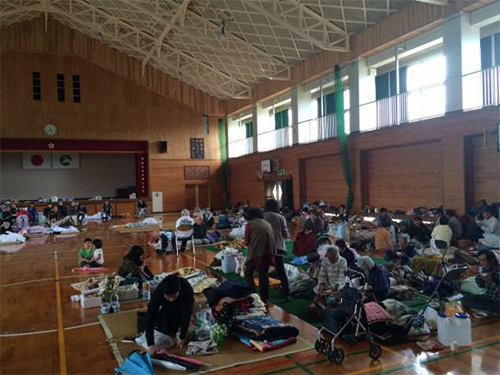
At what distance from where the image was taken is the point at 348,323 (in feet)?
14.6

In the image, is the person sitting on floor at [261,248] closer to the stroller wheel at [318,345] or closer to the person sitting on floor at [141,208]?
the stroller wheel at [318,345]

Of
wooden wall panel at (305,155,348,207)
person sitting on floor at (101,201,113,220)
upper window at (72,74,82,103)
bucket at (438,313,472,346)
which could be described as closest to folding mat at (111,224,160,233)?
person sitting on floor at (101,201,113,220)

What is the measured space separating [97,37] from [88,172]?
27.6 ft

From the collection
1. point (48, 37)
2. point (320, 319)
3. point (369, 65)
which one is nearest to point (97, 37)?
point (48, 37)

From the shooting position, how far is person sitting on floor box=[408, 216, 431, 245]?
1027 centimetres

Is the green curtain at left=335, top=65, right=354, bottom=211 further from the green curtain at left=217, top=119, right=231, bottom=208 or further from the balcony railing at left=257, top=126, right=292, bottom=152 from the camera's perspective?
the green curtain at left=217, top=119, right=231, bottom=208

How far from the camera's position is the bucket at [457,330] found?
14.4 ft

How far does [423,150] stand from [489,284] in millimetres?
8466

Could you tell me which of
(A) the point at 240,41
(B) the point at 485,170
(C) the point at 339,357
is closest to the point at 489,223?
(B) the point at 485,170

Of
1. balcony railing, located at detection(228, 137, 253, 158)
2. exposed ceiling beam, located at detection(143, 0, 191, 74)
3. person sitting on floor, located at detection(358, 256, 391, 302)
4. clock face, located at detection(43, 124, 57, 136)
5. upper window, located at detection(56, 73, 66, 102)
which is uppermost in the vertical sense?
exposed ceiling beam, located at detection(143, 0, 191, 74)

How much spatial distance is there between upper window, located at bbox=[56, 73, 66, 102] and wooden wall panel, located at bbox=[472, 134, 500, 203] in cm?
2155

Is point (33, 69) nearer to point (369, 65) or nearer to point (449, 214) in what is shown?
point (369, 65)

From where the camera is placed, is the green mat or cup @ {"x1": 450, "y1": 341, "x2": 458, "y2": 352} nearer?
cup @ {"x1": 450, "y1": 341, "x2": 458, "y2": 352}

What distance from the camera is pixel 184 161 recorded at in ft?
87.4
